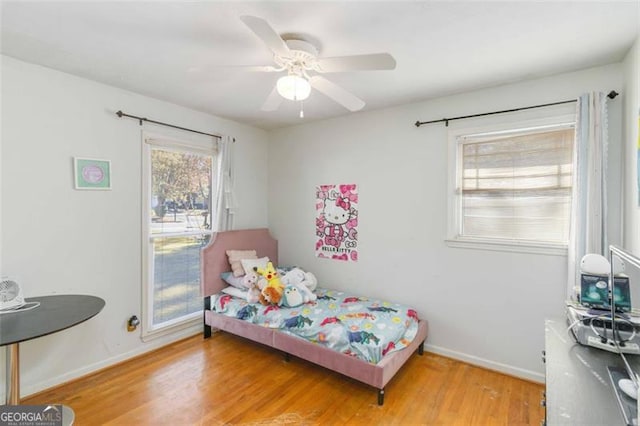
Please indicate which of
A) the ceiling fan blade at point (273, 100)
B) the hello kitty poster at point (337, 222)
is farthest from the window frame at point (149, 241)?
the hello kitty poster at point (337, 222)

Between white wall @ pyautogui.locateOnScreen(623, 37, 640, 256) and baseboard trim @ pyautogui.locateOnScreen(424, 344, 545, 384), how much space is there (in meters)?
1.23

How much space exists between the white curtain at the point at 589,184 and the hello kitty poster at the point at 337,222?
189 centimetres

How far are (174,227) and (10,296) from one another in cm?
139

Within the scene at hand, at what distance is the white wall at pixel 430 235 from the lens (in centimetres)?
243

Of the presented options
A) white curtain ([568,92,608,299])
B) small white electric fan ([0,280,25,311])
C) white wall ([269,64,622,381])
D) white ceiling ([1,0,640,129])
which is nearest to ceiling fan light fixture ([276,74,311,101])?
white ceiling ([1,0,640,129])

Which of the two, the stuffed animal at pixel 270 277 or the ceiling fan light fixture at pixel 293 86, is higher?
the ceiling fan light fixture at pixel 293 86

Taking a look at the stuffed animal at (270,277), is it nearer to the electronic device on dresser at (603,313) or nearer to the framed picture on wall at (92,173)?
the framed picture on wall at (92,173)

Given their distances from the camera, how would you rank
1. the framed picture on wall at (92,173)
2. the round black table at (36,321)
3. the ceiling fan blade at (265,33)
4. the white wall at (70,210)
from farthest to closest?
1. the framed picture on wall at (92,173)
2. the white wall at (70,210)
3. the round black table at (36,321)
4. the ceiling fan blade at (265,33)

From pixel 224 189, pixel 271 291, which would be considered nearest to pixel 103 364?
pixel 271 291

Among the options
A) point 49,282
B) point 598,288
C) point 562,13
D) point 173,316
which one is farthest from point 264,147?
point 598,288

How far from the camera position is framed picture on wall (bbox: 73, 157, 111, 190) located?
97.8 inches

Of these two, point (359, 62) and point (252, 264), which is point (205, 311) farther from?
point (359, 62)

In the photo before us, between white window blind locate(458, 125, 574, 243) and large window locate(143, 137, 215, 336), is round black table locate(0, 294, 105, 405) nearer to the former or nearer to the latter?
large window locate(143, 137, 215, 336)

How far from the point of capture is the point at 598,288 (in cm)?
171
